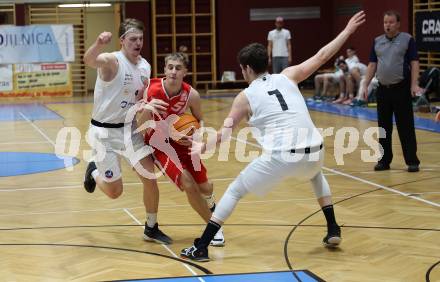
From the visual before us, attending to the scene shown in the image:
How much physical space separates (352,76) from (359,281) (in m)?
14.3

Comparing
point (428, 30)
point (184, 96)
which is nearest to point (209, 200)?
point (184, 96)

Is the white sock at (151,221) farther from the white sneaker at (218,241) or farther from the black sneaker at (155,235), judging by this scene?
the white sneaker at (218,241)

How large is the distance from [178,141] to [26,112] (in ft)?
43.6

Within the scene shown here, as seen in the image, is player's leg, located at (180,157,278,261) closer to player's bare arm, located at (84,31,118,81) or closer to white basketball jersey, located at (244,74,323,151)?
white basketball jersey, located at (244,74,323,151)

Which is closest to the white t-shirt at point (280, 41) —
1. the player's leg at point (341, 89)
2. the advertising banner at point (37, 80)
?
the player's leg at point (341, 89)

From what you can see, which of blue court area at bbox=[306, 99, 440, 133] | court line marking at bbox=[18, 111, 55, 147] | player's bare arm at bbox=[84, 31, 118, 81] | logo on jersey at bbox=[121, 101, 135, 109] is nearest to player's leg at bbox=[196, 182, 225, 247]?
logo on jersey at bbox=[121, 101, 135, 109]

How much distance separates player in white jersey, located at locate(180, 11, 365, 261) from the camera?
19.0 feet

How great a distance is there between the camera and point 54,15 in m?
24.8

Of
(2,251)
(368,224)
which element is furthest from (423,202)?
(2,251)

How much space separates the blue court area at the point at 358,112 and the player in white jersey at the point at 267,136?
341 inches

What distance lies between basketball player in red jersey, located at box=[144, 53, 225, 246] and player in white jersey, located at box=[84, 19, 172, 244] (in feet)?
0.46

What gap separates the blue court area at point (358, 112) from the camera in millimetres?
14521

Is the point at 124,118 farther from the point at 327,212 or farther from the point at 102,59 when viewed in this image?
the point at 327,212

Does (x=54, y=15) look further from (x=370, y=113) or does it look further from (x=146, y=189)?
(x=146, y=189)
